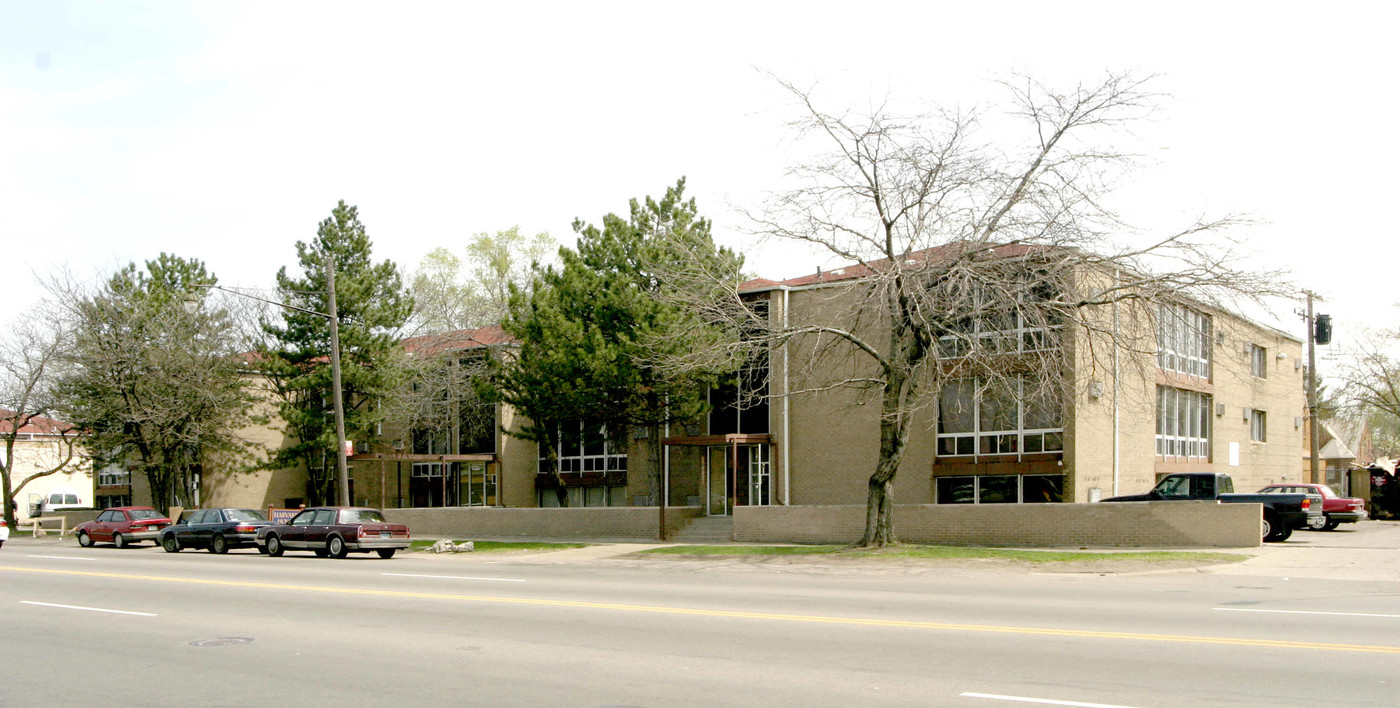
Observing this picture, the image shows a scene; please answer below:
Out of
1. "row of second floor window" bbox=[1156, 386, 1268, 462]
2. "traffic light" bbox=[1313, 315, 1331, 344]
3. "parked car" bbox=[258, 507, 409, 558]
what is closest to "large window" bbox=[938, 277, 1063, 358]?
"row of second floor window" bbox=[1156, 386, 1268, 462]

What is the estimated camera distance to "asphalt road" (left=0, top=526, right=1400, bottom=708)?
8.51 meters

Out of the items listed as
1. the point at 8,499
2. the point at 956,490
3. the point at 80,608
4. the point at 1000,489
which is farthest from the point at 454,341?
the point at 80,608

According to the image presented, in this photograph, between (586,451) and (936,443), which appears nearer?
(936,443)

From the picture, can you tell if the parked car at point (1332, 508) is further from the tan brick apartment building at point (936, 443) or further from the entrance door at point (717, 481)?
the entrance door at point (717, 481)

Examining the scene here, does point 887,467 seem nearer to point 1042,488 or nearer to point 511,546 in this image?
point 1042,488

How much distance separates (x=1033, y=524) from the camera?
26062mm

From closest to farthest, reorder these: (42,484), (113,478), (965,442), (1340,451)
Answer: (965,442)
(113,478)
(1340,451)
(42,484)

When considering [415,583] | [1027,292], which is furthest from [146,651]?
[1027,292]

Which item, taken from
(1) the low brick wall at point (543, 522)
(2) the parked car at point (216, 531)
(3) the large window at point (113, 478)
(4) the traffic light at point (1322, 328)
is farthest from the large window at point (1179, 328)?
(3) the large window at point (113, 478)

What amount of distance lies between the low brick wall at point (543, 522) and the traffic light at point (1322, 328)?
76.8 ft

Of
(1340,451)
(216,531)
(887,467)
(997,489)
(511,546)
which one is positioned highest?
(887,467)

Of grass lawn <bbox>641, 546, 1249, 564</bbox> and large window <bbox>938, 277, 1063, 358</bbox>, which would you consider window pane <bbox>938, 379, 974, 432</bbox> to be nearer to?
grass lawn <bbox>641, 546, 1249, 564</bbox>

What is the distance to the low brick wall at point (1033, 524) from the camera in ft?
79.7

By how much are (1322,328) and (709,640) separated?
35398mm
